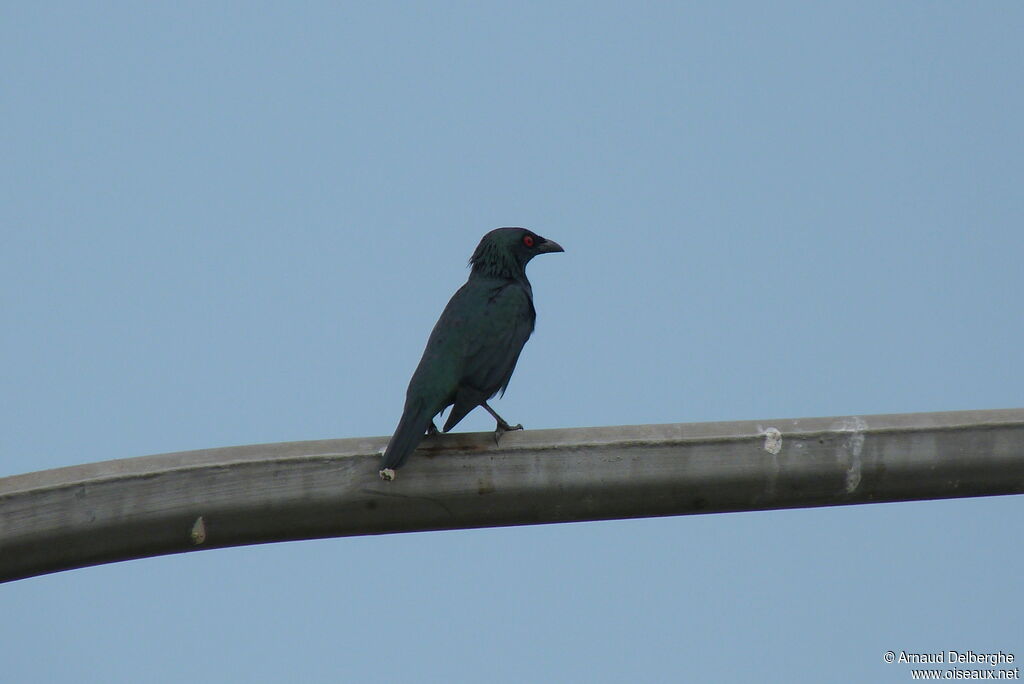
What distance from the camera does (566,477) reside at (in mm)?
3795

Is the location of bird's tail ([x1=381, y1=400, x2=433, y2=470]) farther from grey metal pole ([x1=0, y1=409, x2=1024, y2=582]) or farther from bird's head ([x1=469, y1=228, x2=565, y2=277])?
bird's head ([x1=469, y1=228, x2=565, y2=277])

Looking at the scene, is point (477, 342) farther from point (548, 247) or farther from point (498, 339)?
point (548, 247)

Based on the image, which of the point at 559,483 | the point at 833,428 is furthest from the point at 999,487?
the point at 559,483

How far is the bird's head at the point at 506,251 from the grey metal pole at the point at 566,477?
3.13 m

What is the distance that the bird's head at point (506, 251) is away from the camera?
6957 millimetres

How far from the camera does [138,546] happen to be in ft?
12.0

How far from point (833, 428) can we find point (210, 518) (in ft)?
6.26

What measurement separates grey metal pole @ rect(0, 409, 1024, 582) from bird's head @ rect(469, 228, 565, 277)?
313cm

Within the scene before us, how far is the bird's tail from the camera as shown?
383cm

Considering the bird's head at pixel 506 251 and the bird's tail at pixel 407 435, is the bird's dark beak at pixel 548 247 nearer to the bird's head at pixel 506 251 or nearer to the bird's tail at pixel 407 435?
the bird's head at pixel 506 251

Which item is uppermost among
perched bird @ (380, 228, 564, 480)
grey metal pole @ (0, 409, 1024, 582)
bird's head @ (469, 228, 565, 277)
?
bird's head @ (469, 228, 565, 277)

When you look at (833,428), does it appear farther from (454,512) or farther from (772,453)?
(454,512)

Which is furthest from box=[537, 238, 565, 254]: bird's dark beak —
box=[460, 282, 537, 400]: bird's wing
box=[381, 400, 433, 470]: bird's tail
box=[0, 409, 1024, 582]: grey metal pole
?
box=[0, 409, 1024, 582]: grey metal pole

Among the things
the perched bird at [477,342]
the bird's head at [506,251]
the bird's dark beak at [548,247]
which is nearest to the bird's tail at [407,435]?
the perched bird at [477,342]
